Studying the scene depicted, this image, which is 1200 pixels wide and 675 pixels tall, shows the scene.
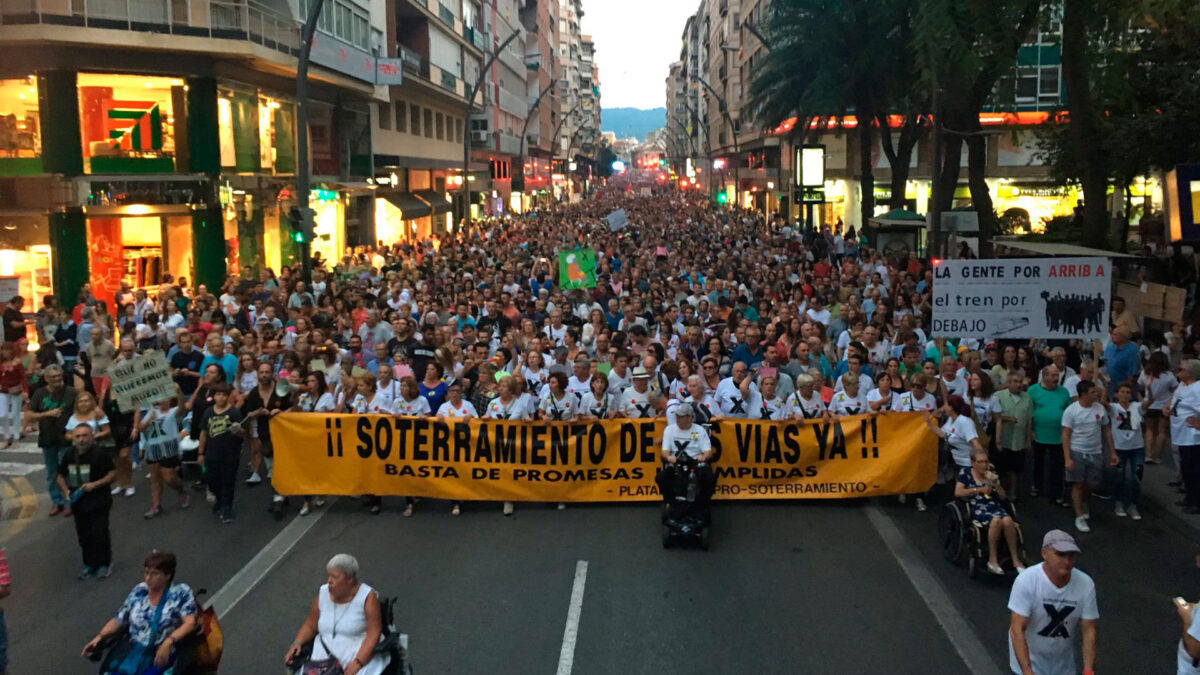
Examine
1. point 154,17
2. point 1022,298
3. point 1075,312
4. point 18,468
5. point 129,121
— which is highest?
point 154,17

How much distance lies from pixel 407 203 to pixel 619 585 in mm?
38622

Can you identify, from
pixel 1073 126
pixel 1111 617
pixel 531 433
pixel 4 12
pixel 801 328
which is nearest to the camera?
pixel 1111 617

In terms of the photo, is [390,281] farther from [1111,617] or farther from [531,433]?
[1111,617]

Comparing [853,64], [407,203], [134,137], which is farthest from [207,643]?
[407,203]

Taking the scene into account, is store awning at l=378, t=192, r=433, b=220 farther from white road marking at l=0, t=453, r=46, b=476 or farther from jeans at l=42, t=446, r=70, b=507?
jeans at l=42, t=446, r=70, b=507

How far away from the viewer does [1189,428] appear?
436 inches

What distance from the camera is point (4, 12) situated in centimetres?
2381

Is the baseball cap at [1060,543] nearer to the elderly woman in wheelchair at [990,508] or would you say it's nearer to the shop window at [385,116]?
the elderly woman in wheelchair at [990,508]

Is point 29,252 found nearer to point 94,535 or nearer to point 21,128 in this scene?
point 21,128

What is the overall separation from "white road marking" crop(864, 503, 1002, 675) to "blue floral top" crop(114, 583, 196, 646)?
5088mm

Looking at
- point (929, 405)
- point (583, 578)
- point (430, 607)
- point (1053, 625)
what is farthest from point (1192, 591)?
point (430, 607)

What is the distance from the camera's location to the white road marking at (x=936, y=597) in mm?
7742

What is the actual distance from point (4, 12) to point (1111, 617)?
79.9ft

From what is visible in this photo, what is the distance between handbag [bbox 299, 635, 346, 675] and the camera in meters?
6.12
